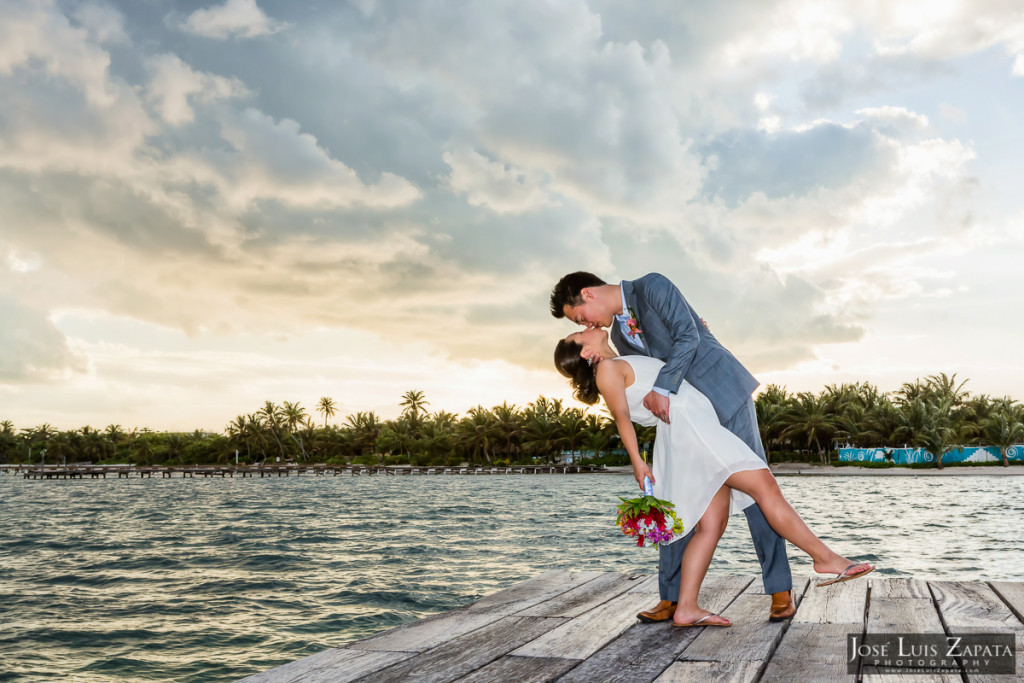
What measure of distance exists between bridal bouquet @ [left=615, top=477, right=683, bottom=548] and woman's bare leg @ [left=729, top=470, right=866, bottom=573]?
31 centimetres

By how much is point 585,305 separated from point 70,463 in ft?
478

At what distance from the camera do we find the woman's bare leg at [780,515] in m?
3.12

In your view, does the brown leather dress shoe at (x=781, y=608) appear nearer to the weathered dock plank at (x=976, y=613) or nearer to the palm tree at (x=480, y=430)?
the weathered dock plank at (x=976, y=613)

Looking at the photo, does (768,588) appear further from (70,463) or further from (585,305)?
(70,463)

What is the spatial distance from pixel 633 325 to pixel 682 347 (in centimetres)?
33

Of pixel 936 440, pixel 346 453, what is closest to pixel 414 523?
pixel 936 440

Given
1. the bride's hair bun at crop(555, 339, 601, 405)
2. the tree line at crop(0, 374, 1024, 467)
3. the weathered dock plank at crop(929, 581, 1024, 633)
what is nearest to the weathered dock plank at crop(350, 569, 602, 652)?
the bride's hair bun at crop(555, 339, 601, 405)

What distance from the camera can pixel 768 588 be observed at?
338 cm

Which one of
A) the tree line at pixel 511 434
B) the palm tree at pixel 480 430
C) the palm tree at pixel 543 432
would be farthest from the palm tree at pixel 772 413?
the palm tree at pixel 480 430

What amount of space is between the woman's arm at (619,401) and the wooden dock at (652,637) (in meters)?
0.68

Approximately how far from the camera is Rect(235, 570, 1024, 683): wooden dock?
8.38ft

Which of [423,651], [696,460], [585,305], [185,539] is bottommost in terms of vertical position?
[185,539]

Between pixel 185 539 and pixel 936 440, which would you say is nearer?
pixel 185 539

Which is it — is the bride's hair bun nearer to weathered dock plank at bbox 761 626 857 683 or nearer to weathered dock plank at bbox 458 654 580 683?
weathered dock plank at bbox 458 654 580 683
